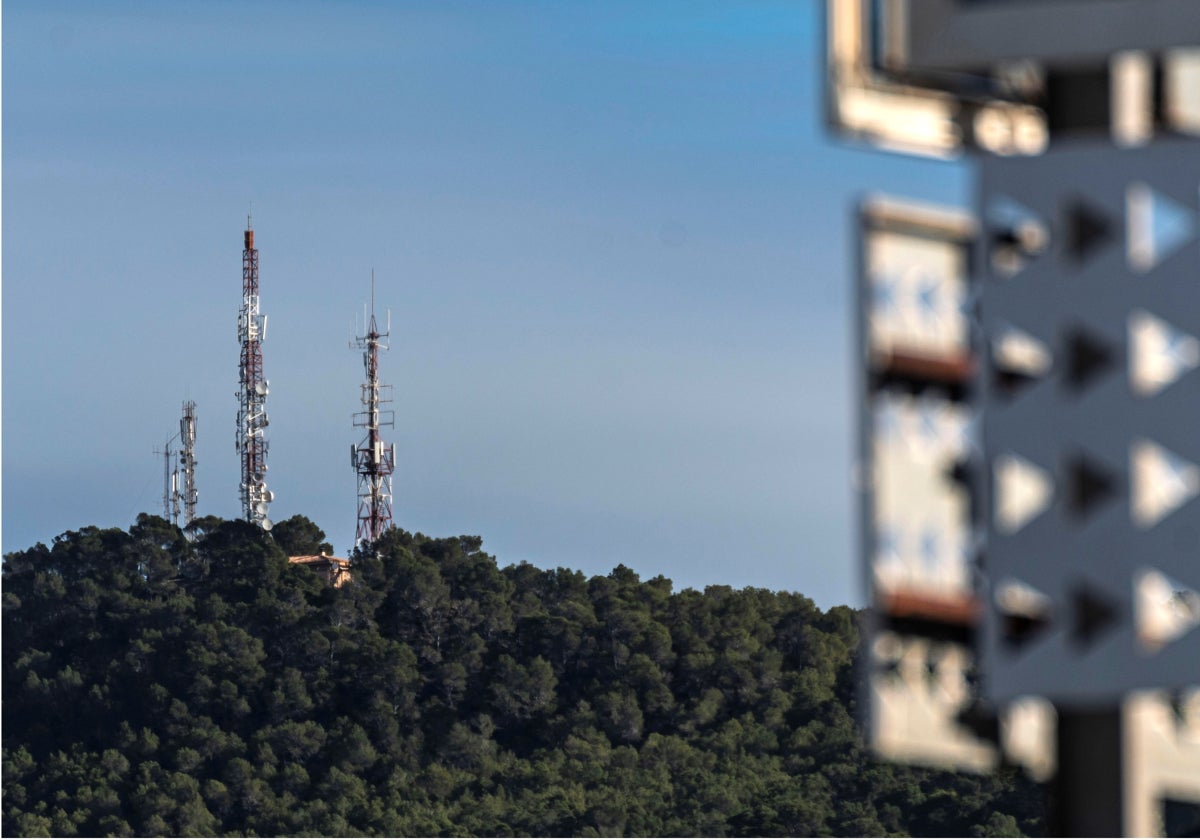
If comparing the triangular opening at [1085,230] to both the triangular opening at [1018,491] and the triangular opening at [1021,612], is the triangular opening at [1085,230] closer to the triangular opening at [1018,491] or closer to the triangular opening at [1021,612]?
the triangular opening at [1018,491]

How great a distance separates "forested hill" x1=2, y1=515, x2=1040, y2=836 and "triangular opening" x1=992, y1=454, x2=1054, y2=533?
3461cm

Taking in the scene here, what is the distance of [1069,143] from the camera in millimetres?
4387

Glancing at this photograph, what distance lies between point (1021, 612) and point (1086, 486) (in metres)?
0.32

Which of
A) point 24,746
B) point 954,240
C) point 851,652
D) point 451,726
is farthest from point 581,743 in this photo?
point 954,240

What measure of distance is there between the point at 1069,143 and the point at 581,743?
3996 centimetres

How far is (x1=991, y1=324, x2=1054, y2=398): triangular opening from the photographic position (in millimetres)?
4375

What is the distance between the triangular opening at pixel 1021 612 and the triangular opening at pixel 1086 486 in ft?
0.62

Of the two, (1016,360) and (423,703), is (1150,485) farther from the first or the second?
(423,703)

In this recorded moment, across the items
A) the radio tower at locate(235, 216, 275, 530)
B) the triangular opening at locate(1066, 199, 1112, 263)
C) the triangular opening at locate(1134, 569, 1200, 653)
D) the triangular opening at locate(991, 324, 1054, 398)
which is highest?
the radio tower at locate(235, 216, 275, 530)

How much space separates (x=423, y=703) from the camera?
46344mm

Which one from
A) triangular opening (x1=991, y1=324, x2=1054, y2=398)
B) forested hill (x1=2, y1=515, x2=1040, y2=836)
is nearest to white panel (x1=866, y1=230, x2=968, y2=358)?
triangular opening (x1=991, y1=324, x2=1054, y2=398)

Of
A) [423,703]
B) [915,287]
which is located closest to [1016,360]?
[915,287]

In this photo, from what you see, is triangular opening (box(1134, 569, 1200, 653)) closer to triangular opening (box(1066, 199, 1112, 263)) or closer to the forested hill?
triangular opening (box(1066, 199, 1112, 263))

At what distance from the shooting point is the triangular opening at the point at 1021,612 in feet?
14.3
